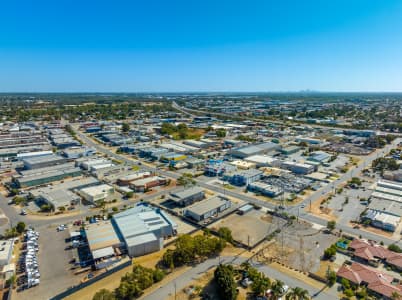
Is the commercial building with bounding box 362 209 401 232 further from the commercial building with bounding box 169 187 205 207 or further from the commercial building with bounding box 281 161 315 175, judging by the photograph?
the commercial building with bounding box 169 187 205 207

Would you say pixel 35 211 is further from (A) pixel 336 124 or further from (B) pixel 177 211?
(A) pixel 336 124

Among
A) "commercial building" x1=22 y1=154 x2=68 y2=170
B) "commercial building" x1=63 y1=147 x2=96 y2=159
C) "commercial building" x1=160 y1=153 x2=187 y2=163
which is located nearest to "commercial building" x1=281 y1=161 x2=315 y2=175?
"commercial building" x1=160 y1=153 x2=187 y2=163

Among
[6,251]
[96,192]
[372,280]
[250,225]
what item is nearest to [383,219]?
[372,280]

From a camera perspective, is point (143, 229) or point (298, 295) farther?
point (143, 229)

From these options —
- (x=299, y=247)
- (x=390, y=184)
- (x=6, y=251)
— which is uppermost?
(x=6, y=251)

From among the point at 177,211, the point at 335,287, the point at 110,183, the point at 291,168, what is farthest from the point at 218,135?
the point at 335,287

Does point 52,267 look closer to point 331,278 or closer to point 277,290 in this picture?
point 277,290
